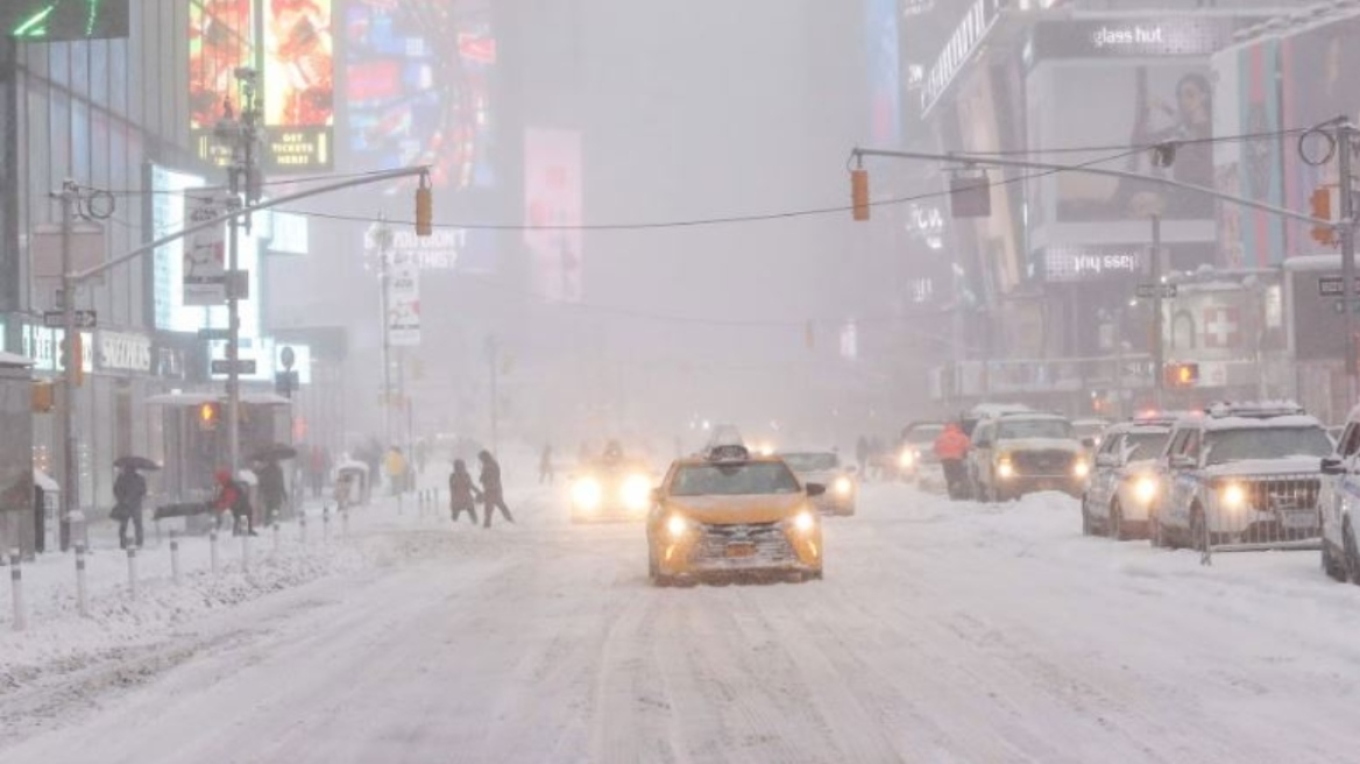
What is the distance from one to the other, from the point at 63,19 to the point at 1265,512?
101 ft

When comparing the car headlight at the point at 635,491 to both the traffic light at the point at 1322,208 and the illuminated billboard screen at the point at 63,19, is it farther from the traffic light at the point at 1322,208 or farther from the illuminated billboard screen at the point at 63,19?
the traffic light at the point at 1322,208

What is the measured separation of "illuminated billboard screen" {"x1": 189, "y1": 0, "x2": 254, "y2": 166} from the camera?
195 feet

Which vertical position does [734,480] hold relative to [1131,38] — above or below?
below

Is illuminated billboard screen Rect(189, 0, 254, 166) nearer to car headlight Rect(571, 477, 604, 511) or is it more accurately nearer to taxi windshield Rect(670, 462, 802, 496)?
car headlight Rect(571, 477, 604, 511)

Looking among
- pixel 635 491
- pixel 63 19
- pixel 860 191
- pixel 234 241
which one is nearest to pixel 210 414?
pixel 234 241

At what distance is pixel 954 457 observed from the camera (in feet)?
145

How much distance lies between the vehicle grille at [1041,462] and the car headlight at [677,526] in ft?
64.8

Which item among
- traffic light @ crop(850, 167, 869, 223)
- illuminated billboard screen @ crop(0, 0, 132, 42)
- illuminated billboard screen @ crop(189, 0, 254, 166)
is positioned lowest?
traffic light @ crop(850, 167, 869, 223)

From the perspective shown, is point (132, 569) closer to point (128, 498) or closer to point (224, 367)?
point (128, 498)

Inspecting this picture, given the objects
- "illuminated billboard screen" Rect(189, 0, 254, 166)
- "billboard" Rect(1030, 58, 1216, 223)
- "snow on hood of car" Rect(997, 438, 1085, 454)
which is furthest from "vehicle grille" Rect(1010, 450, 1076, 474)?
"billboard" Rect(1030, 58, 1216, 223)

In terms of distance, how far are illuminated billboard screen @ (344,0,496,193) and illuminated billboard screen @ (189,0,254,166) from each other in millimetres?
120485

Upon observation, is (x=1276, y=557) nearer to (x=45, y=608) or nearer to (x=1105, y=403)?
(x=45, y=608)

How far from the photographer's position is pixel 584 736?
10312 millimetres

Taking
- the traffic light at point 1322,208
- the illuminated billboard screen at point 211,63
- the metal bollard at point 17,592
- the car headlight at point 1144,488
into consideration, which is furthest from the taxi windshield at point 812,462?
the illuminated billboard screen at point 211,63
